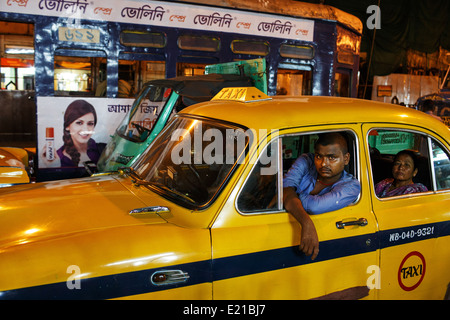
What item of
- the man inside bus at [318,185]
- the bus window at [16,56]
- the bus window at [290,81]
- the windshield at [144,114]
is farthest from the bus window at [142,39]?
the bus window at [16,56]

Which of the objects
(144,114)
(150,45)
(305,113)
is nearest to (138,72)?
(150,45)

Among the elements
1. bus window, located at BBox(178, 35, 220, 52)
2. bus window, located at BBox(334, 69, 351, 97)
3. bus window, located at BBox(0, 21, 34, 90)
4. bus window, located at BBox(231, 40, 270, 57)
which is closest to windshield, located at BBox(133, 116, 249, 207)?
bus window, located at BBox(178, 35, 220, 52)

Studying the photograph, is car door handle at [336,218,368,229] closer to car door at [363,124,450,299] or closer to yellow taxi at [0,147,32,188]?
car door at [363,124,450,299]

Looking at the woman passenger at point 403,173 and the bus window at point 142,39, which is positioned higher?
the bus window at point 142,39

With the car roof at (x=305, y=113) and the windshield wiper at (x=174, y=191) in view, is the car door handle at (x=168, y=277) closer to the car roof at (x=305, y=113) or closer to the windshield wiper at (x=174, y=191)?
the windshield wiper at (x=174, y=191)

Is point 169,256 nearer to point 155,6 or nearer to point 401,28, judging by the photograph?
point 155,6

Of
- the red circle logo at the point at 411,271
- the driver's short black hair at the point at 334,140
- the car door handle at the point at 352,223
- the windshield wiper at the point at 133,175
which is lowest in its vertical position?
the red circle logo at the point at 411,271

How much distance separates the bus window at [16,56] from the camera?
1223 centimetres

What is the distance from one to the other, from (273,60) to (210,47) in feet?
4.63

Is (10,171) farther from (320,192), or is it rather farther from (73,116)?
(320,192)

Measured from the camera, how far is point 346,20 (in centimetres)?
970

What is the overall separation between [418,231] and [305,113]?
1.18 metres

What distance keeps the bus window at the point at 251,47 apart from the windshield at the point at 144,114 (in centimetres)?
235
